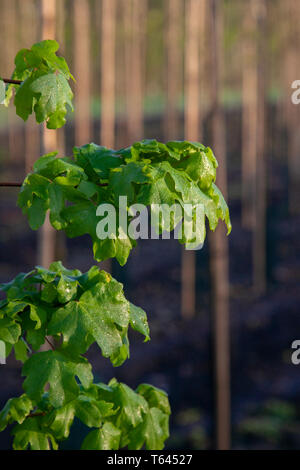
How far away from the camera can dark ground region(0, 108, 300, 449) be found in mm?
8031

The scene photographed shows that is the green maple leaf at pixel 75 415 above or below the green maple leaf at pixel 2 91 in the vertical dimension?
below

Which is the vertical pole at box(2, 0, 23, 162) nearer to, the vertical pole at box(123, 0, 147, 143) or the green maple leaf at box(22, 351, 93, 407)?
the vertical pole at box(123, 0, 147, 143)

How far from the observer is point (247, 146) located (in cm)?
1703

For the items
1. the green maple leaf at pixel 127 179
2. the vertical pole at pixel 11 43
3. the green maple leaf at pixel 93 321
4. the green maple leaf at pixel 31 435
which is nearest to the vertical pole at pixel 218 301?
the green maple leaf at pixel 31 435

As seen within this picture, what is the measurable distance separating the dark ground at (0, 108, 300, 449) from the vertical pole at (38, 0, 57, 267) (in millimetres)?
1734

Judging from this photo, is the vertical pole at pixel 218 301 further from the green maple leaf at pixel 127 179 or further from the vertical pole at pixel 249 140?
the vertical pole at pixel 249 140

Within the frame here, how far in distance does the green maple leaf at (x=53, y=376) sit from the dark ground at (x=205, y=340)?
4.20 metres

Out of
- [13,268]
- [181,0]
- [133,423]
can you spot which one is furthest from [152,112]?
[133,423]

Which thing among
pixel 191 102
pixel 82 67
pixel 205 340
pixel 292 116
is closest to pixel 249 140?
pixel 292 116

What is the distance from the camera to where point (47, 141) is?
4.64 metres

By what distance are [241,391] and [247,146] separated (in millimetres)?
9255

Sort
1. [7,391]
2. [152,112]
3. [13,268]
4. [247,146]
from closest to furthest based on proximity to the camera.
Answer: [7,391] < [13,268] < [247,146] < [152,112]

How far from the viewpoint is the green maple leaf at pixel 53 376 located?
5.82ft

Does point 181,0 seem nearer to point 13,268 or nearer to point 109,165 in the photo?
point 13,268
